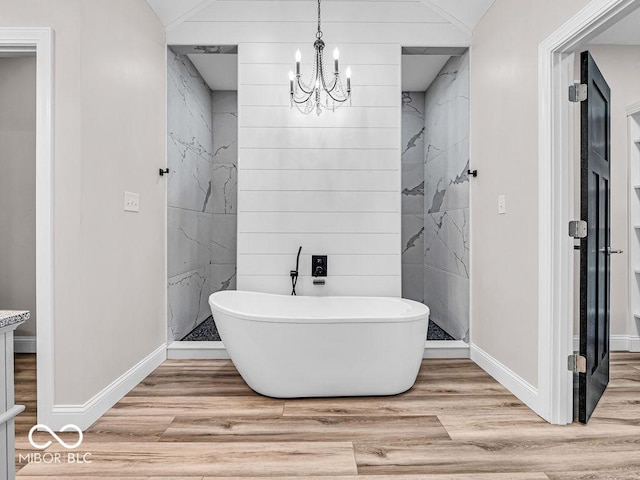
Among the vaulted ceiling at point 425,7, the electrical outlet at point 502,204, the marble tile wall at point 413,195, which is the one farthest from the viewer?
the marble tile wall at point 413,195

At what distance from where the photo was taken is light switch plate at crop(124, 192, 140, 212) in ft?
8.40

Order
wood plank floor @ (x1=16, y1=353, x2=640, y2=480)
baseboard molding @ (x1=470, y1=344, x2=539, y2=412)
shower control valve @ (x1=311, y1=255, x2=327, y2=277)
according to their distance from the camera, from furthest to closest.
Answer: shower control valve @ (x1=311, y1=255, x2=327, y2=277) → baseboard molding @ (x1=470, y1=344, x2=539, y2=412) → wood plank floor @ (x1=16, y1=353, x2=640, y2=480)

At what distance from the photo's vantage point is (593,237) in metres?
2.23

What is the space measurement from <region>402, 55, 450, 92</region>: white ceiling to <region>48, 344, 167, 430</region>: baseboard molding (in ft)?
11.1

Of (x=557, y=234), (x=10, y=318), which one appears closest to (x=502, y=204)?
(x=557, y=234)

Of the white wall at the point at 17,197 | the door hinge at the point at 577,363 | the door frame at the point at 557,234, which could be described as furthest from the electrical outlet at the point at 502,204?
the white wall at the point at 17,197

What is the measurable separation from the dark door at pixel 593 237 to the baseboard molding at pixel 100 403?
252 centimetres

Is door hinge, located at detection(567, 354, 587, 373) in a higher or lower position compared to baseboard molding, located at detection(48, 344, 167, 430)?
higher

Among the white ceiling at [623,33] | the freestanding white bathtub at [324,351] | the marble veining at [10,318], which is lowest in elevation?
the freestanding white bathtub at [324,351]

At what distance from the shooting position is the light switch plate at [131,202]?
2.56 metres

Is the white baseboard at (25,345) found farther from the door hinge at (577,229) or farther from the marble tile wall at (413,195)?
the door hinge at (577,229)

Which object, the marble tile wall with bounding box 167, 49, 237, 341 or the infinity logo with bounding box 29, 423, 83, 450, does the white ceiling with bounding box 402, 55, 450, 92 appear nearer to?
the marble tile wall with bounding box 167, 49, 237, 341

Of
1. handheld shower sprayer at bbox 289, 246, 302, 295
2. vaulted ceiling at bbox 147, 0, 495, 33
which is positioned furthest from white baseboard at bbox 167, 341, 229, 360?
vaulted ceiling at bbox 147, 0, 495, 33

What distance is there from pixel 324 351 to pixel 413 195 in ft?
9.19
